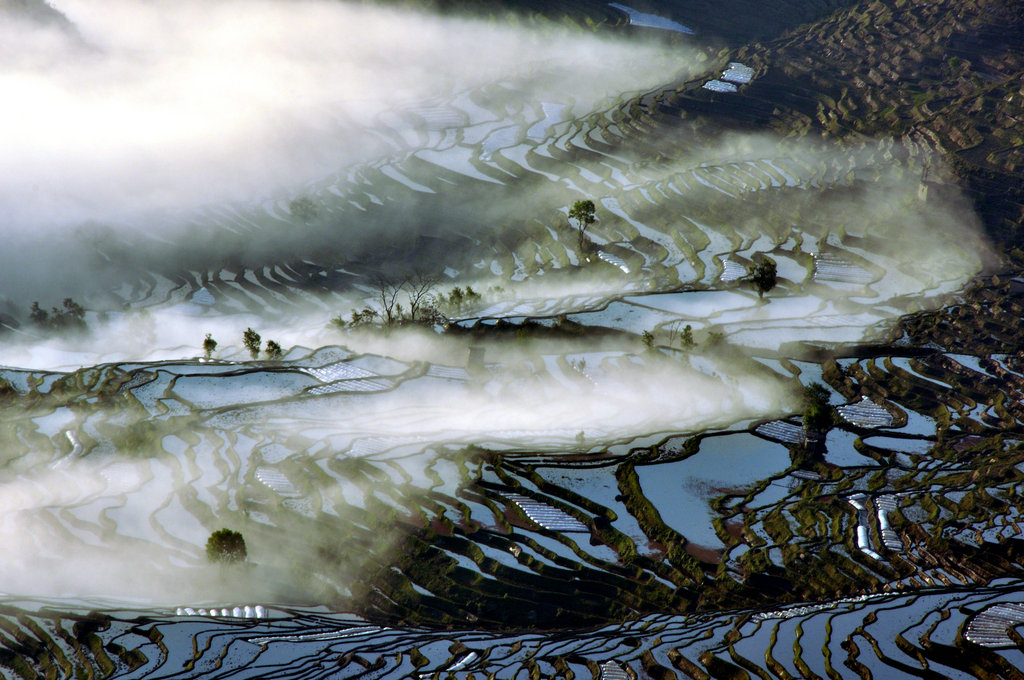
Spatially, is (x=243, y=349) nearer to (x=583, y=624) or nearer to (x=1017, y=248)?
(x=583, y=624)

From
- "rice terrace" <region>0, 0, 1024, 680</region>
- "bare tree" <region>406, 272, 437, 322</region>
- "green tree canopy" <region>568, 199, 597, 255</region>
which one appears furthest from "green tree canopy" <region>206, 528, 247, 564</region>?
"green tree canopy" <region>568, 199, 597, 255</region>

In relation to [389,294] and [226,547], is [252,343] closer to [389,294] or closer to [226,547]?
[389,294]

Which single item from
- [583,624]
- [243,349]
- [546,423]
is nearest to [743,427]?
[546,423]

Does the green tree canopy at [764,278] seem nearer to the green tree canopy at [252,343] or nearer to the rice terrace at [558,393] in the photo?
the rice terrace at [558,393]

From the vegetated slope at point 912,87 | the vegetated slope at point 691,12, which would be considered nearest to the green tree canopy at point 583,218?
the vegetated slope at point 912,87

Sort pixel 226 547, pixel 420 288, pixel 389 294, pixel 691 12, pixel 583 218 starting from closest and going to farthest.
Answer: pixel 226 547 → pixel 583 218 → pixel 389 294 → pixel 420 288 → pixel 691 12

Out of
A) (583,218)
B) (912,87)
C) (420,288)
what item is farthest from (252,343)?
(912,87)
